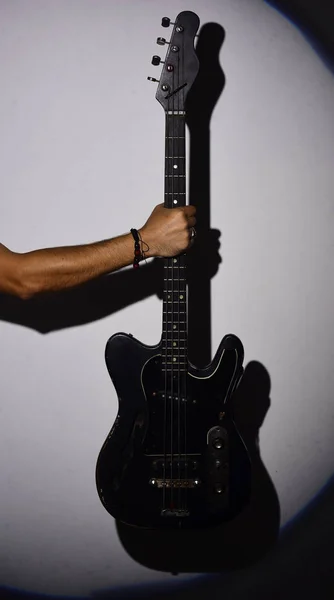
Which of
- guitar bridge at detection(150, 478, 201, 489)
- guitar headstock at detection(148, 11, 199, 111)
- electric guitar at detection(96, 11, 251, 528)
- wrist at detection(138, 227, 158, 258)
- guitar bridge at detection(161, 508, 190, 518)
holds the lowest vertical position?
guitar bridge at detection(161, 508, 190, 518)

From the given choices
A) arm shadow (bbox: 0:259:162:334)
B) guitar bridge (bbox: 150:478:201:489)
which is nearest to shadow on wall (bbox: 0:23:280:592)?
arm shadow (bbox: 0:259:162:334)

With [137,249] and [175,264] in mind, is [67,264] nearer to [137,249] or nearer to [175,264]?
[137,249]

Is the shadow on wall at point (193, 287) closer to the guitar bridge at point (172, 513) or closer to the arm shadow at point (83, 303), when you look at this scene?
the arm shadow at point (83, 303)

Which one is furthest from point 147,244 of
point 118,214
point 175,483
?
point 175,483

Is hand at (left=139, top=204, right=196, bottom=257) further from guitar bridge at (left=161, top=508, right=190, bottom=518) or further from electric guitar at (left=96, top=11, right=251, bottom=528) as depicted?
guitar bridge at (left=161, top=508, right=190, bottom=518)

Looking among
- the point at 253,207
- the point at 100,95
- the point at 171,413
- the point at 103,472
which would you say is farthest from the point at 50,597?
the point at 100,95

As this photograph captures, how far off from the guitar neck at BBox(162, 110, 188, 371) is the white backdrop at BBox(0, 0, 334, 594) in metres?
0.29

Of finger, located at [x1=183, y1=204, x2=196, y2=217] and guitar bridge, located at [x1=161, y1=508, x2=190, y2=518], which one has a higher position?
finger, located at [x1=183, y1=204, x2=196, y2=217]

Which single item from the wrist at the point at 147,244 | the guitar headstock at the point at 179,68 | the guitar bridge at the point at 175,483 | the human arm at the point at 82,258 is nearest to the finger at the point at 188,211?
the human arm at the point at 82,258

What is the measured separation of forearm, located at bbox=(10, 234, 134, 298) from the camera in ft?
5.27

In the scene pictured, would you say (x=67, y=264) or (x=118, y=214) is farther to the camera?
(x=118, y=214)

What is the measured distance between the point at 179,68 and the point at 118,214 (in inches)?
19.3

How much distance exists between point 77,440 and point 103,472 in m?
0.38

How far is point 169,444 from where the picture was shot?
66.7 inches
